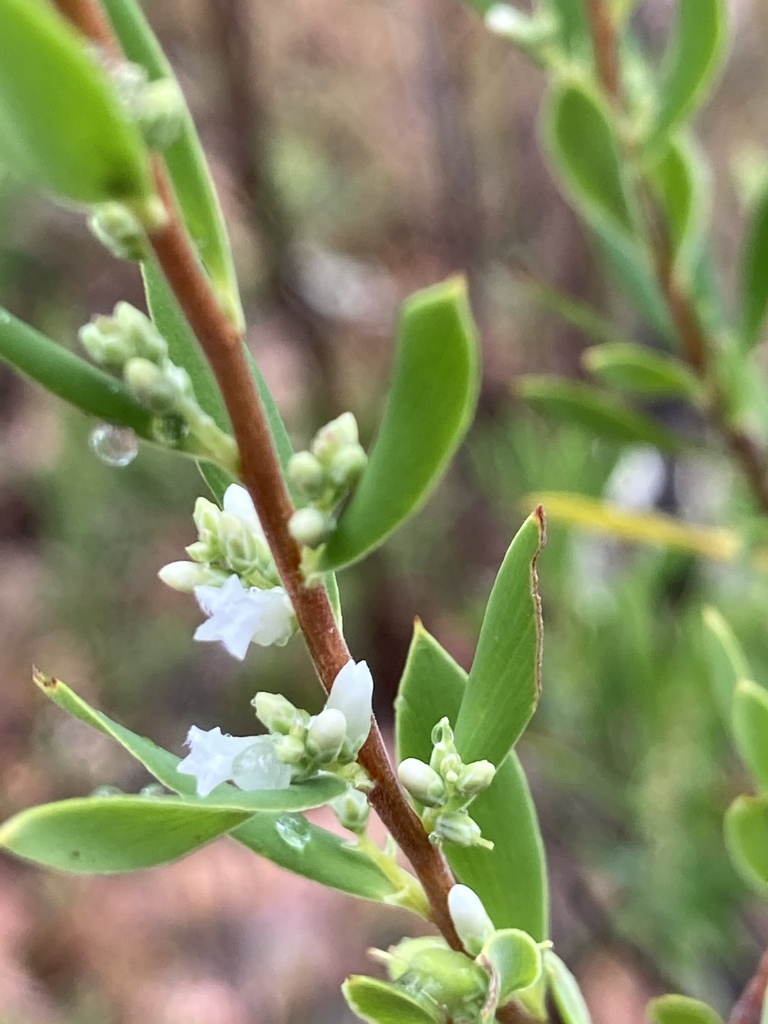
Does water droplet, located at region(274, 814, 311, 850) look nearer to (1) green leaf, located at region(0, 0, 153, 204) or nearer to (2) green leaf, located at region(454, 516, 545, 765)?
(2) green leaf, located at region(454, 516, 545, 765)

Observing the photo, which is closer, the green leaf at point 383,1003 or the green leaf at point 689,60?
the green leaf at point 383,1003

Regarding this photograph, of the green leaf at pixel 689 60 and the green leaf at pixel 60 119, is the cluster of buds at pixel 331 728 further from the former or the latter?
the green leaf at pixel 689 60

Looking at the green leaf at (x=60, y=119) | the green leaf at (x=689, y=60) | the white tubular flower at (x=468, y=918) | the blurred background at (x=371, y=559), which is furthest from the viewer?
the blurred background at (x=371, y=559)

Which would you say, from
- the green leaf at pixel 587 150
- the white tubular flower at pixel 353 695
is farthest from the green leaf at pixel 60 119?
the green leaf at pixel 587 150

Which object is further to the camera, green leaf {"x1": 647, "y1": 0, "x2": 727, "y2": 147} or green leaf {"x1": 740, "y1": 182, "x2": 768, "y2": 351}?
green leaf {"x1": 740, "y1": 182, "x2": 768, "y2": 351}

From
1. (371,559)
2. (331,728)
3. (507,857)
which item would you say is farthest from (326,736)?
(371,559)

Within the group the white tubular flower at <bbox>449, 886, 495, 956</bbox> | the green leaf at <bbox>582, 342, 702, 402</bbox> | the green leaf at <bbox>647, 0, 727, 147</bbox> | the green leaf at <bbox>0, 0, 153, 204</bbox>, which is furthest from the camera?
the green leaf at <bbox>582, 342, 702, 402</bbox>

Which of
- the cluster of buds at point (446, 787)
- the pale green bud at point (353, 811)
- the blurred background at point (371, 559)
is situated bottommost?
the blurred background at point (371, 559)

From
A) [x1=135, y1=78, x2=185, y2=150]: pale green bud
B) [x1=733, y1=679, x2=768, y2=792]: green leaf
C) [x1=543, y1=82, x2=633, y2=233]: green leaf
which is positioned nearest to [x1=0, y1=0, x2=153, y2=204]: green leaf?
[x1=135, y1=78, x2=185, y2=150]: pale green bud

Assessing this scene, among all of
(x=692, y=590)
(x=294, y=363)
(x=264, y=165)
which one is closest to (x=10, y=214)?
(x=294, y=363)
